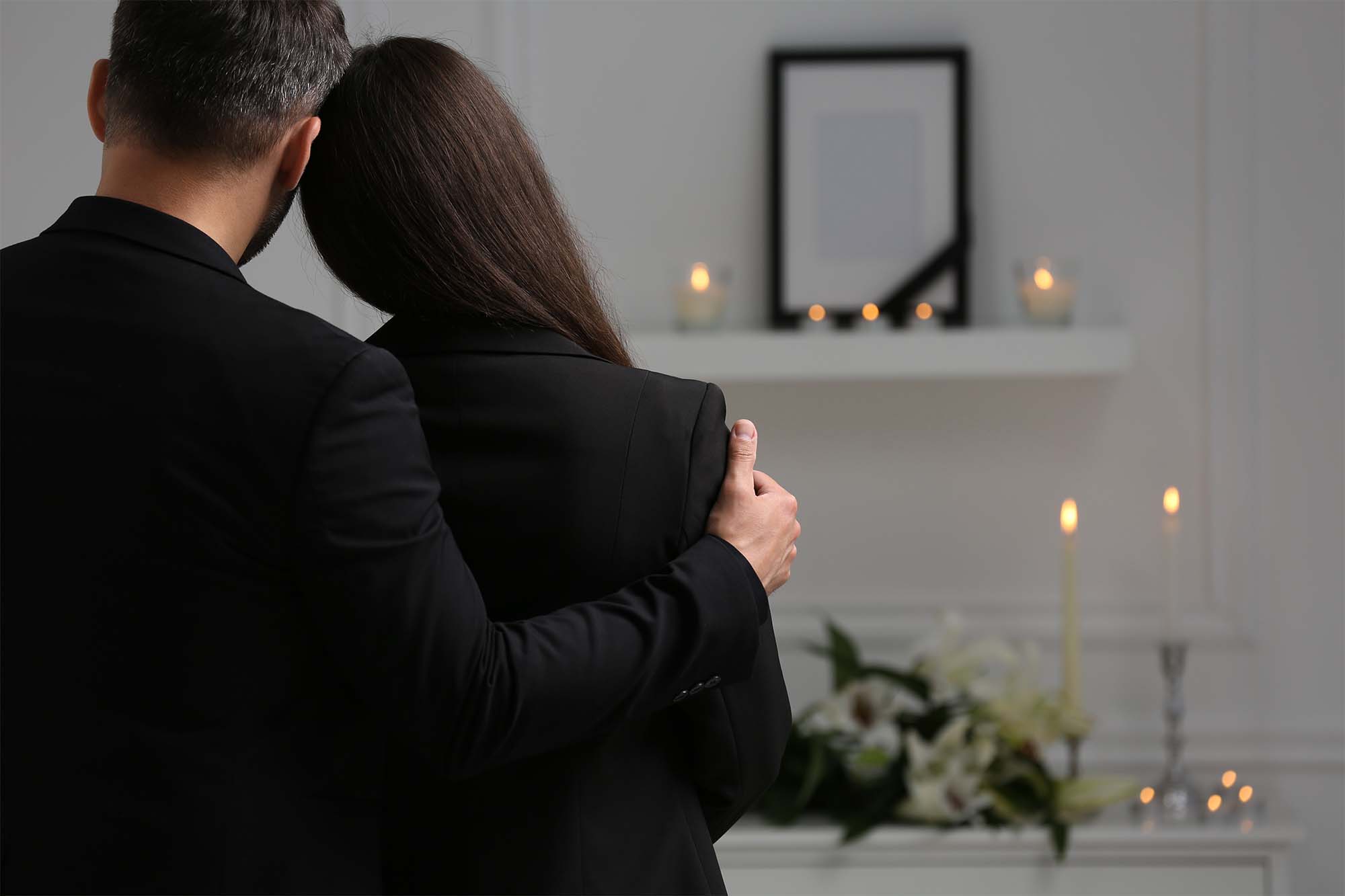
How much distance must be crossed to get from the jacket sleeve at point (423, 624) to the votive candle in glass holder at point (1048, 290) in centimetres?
128

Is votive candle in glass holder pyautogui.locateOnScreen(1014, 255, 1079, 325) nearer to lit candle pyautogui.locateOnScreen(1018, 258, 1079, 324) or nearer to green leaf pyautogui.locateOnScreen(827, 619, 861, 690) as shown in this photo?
lit candle pyautogui.locateOnScreen(1018, 258, 1079, 324)

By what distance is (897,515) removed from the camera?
6.67 ft

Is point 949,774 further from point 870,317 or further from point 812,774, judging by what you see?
point 870,317

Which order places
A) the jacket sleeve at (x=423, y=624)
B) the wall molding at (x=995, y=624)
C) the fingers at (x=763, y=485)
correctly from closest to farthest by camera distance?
the jacket sleeve at (x=423, y=624)
the fingers at (x=763, y=485)
the wall molding at (x=995, y=624)

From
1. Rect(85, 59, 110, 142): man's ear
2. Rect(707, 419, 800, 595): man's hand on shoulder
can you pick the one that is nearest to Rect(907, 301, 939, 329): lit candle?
Rect(707, 419, 800, 595): man's hand on shoulder

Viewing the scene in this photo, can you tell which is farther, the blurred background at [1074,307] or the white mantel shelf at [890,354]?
the blurred background at [1074,307]

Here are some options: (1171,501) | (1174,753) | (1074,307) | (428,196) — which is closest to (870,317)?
(1074,307)

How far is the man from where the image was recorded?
0.68 metres

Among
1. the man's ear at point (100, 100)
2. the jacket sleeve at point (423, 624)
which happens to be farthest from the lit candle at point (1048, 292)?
the man's ear at point (100, 100)

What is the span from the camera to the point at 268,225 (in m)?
0.83

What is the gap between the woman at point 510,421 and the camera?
32.1 inches

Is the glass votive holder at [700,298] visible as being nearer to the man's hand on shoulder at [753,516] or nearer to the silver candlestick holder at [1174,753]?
the silver candlestick holder at [1174,753]

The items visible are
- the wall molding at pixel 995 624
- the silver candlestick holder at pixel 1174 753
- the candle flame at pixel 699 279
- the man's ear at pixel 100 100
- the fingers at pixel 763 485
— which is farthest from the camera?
the wall molding at pixel 995 624

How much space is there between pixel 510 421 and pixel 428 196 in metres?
0.17
